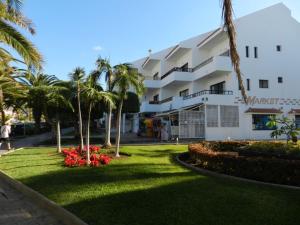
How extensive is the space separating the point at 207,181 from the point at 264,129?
2355 centimetres

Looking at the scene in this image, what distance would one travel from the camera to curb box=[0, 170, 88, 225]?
5.63 metres

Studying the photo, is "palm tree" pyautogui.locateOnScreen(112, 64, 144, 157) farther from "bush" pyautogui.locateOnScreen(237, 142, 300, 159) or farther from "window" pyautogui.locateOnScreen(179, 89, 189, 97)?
"window" pyautogui.locateOnScreen(179, 89, 189, 97)

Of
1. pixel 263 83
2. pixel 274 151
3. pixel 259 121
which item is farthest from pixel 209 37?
pixel 274 151

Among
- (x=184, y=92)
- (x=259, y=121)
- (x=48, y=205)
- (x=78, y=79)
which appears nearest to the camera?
(x=48, y=205)

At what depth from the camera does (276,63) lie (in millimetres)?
31672

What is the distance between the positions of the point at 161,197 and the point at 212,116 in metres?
22.7

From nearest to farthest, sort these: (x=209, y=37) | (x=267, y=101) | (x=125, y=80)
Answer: (x=125, y=80) < (x=267, y=101) < (x=209, y=37)

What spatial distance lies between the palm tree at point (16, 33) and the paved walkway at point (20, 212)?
544cm

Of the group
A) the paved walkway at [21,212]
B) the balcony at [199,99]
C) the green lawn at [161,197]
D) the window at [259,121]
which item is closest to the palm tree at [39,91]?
the green lawn at [161,197]

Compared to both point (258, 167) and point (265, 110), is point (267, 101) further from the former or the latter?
point (258, 167)

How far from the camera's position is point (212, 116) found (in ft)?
94.8

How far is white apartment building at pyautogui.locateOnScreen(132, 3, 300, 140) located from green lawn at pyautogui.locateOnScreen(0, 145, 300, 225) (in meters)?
19.1

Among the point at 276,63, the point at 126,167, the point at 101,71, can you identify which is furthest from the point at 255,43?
the point at 126,167

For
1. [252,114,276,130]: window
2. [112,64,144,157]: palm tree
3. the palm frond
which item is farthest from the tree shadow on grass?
[252,114,276,130]: window
